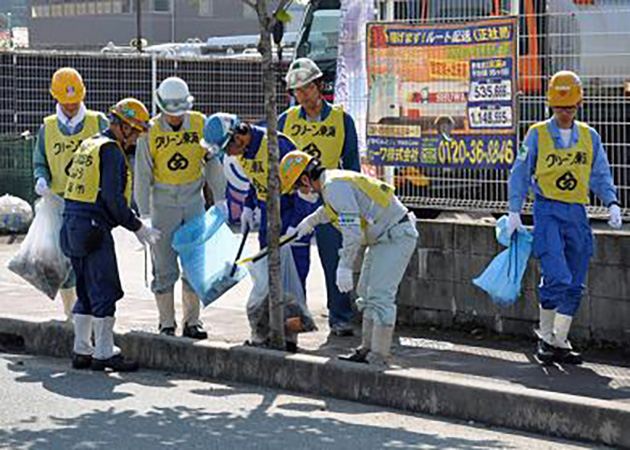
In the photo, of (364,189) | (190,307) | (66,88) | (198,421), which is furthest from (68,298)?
(198,421)

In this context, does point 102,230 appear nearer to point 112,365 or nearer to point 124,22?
point 112,365

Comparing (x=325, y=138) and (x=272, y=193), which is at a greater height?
(x=325, y=138)

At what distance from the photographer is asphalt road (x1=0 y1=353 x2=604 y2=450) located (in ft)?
24.8

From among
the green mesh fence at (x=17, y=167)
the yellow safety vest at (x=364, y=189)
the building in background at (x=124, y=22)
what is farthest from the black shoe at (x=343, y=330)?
the building in background at (x=124, y=22)

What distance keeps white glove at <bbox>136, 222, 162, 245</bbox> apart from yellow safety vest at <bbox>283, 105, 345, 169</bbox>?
4.78ft

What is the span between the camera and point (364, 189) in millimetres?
9023

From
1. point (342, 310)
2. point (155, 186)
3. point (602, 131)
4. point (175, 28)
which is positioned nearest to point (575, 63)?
point (602, 131)

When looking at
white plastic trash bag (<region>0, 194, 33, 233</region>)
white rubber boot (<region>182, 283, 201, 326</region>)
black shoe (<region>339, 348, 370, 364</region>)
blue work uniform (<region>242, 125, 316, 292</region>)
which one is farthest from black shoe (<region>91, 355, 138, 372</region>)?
white plastic trash bag (<region>0, 194, 33, 233</region>)

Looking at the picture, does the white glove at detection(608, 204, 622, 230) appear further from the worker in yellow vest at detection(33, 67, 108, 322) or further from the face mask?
the worker in yellow vest at detection(33, 67, 108, 322)

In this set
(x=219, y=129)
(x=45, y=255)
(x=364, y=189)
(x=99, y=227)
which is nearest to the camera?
(x=364, y=189)

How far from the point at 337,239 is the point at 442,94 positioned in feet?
4.95

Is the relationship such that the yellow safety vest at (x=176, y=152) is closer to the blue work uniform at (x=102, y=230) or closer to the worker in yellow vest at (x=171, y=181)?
the worker in yellow vest at (x=171, y=181)

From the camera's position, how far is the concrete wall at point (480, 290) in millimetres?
10023

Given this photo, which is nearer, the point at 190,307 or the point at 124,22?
the point at 190,307
